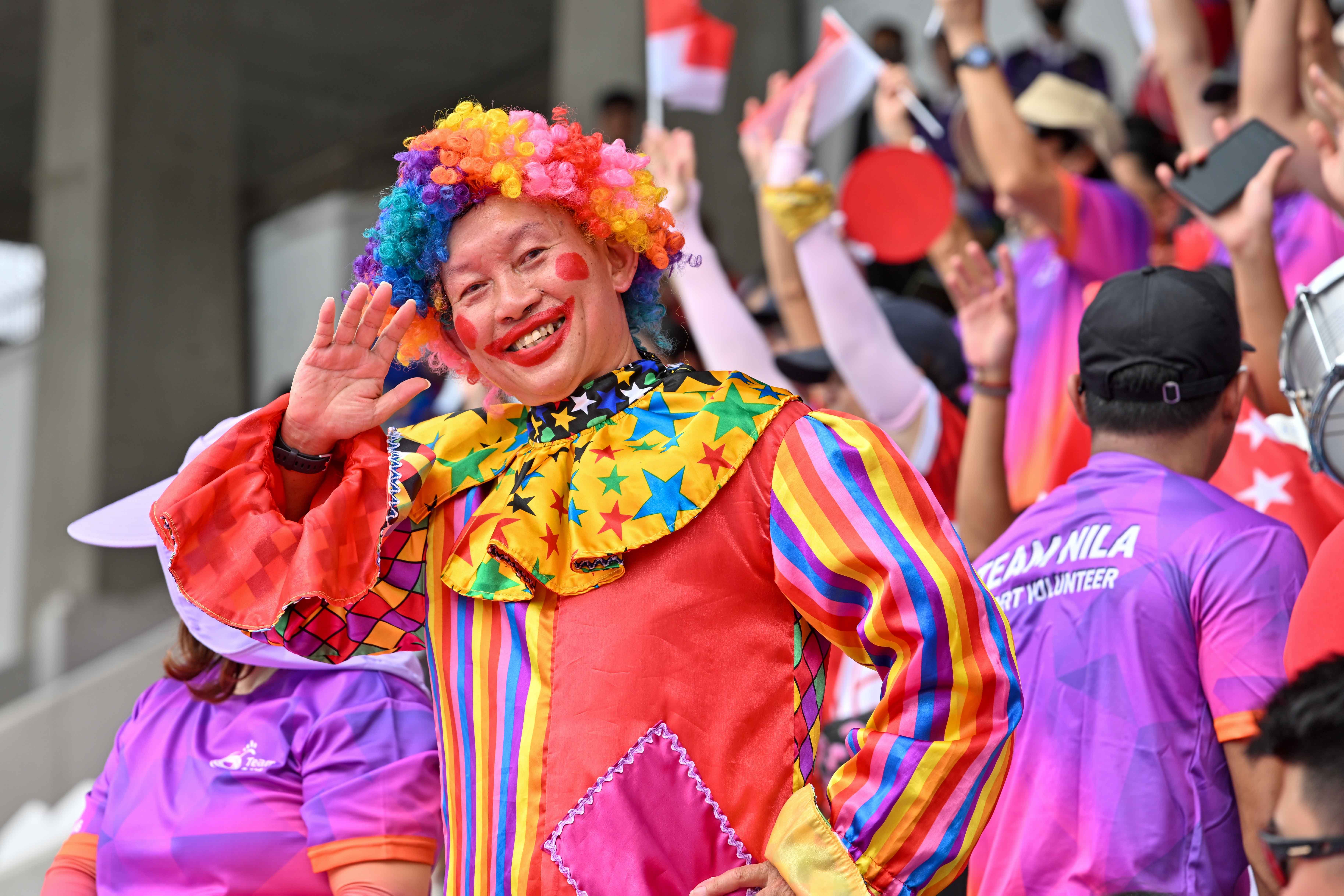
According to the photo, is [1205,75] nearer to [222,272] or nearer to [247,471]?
[247,471]

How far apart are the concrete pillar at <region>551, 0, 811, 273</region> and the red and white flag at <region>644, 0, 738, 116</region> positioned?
2.91 meters

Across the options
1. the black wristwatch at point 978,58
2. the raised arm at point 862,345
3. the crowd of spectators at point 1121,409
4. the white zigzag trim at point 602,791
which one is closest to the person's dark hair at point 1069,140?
the crowd of spectators at point 1121,409

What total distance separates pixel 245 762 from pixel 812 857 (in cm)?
117

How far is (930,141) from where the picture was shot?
5.59 m

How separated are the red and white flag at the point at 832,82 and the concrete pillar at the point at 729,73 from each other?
3.36 metres

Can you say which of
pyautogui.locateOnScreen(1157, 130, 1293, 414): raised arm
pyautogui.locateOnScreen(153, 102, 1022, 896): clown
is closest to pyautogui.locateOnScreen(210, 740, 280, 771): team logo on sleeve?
pyautogui.locateOnScreen(153, 102, 1022, 896): clown

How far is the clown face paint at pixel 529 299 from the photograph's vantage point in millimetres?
1927

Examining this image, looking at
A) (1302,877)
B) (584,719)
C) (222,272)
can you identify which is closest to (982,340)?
(584,719)

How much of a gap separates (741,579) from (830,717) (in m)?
1.50

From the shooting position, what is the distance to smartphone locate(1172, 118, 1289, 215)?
2.67 metres

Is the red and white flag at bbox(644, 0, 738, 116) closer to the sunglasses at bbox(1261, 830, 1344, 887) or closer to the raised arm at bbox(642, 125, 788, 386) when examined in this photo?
the raised arm at bbox(642, 125, 788, 386)

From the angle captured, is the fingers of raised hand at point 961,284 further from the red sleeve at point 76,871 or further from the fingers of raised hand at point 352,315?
the red sleeve at point 76,871

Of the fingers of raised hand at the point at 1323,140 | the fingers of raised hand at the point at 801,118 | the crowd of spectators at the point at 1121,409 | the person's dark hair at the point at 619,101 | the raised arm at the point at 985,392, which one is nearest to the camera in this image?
the crowd of spectators at the point at 1121,409

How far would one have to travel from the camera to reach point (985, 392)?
303cm
